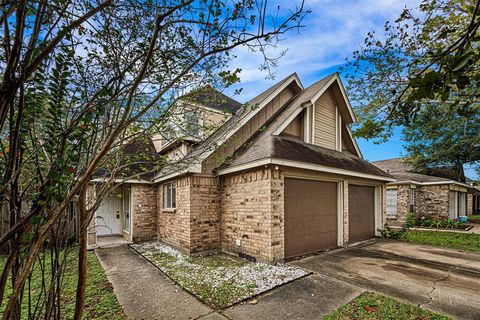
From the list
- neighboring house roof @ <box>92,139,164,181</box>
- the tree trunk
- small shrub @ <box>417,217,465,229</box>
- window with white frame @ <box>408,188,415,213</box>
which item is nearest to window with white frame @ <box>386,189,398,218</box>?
window with white frame @ <box>408,188,415,213</box>

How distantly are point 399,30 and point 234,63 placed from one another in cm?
610

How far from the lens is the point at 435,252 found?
8.30m

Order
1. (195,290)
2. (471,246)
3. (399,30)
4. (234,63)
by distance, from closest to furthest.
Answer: (234,63) → (195,290) → (399,30) → (471,246)

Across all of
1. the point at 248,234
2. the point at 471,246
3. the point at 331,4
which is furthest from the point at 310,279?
the point at 471,246

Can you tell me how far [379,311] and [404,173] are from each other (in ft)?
65.4

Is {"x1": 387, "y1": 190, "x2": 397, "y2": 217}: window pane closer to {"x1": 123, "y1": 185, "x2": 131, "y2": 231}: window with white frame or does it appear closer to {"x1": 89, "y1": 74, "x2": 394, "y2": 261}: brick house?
{"x1": 89, "y1": 74, "x2": 394, "y2": 261}: brick house

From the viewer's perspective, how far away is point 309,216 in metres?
7.89

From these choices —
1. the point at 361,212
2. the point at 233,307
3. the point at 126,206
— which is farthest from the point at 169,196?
the point at 361,212

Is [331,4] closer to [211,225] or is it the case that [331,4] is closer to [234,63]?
[234,63]

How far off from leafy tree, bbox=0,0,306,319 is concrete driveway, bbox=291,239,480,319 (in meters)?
5.07

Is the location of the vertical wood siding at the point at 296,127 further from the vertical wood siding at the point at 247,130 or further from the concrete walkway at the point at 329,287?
the concrete walkway at the point at 329,287

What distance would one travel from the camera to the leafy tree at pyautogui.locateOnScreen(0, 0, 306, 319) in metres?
1.79

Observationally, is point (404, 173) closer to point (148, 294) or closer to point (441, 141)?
point (441, 141)

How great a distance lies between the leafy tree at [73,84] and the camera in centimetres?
179
